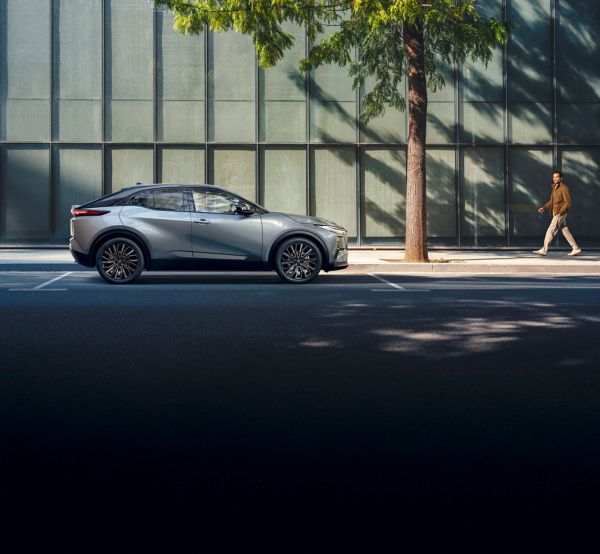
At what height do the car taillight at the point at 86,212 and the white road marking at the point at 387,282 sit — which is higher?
the car taillight at the point at 86,212

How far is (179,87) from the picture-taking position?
26.1 meters

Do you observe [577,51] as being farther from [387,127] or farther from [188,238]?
[188,238]

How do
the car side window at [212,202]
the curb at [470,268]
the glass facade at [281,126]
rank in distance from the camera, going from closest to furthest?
the car side window at [212,202]
the curb at [470,268]
the glass facade at [281,126]

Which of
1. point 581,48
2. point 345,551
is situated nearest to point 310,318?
point 345,551

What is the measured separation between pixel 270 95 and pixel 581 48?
8177 millimetres

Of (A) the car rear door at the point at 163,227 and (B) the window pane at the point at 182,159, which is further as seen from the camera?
(B) the window pane at the point at 182,159

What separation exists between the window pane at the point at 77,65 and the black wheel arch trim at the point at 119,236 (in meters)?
10.8

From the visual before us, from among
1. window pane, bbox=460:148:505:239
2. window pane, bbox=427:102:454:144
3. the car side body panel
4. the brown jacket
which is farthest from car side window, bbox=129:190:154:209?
window pane, bbox=460:148:505:239

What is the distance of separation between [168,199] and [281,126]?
10.5m

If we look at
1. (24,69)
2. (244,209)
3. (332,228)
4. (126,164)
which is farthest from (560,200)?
(24,69)

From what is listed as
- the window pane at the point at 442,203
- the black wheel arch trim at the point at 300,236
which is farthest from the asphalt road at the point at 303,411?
the window pane at the point at 442,203

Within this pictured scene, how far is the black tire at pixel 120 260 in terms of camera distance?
1582cm

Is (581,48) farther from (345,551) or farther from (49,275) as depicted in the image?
(345,551)

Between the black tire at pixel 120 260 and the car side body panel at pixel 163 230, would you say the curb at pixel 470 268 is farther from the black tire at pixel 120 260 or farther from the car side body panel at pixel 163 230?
the black tire at pixel 120 260
